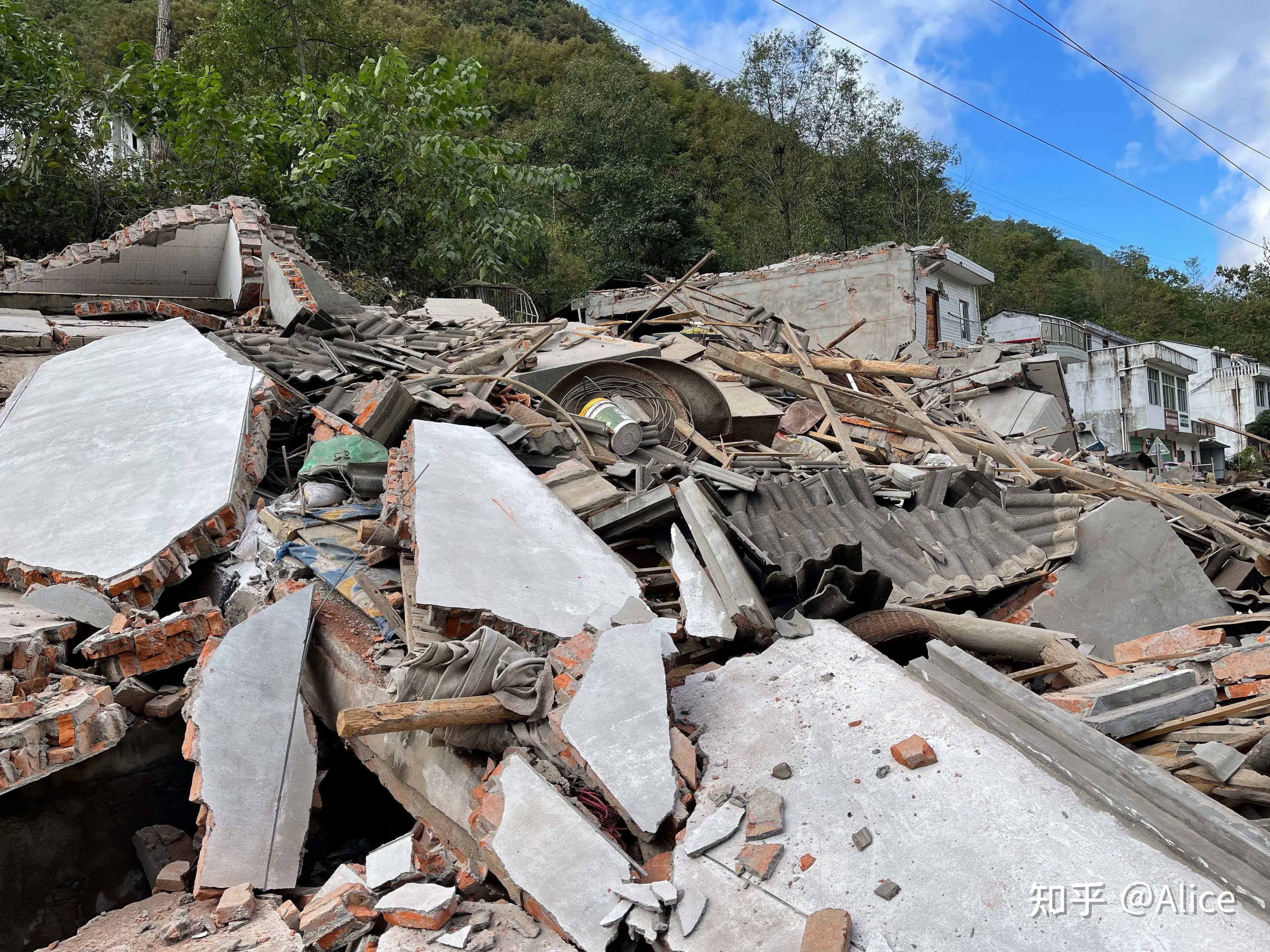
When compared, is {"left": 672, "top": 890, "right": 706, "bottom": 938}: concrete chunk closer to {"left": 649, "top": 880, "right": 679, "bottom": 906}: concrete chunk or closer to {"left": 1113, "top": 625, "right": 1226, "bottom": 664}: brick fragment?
{"left": 649, "top": 880, "right": 679, "bottom": 906}: concrete chunk

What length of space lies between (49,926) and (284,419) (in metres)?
3.63

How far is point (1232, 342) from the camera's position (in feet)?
116

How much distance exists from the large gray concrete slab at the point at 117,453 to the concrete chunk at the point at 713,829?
339cm

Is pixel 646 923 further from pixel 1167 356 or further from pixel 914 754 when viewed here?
pixel 1167 356

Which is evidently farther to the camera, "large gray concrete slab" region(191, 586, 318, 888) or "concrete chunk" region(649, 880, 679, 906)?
"large gray concrete slab" region(191, 586, 318, 888)

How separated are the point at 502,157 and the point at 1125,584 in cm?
1478

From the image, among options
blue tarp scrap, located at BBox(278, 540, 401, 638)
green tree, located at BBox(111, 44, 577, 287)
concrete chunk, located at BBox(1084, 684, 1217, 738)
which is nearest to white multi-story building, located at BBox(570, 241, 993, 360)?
green tree, located at BBox(111, 44, 577, 287)

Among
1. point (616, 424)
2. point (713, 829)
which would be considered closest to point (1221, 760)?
point (713, 829)

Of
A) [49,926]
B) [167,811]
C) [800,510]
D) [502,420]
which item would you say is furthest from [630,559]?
[49,926]

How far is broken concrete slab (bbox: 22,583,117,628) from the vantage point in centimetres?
418

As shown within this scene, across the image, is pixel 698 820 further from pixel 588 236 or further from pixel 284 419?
pixel 588 236

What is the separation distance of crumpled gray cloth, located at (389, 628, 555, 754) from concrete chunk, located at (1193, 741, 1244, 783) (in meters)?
2.11

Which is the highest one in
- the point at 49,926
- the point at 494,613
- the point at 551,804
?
the point at 494,613

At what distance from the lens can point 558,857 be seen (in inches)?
104
